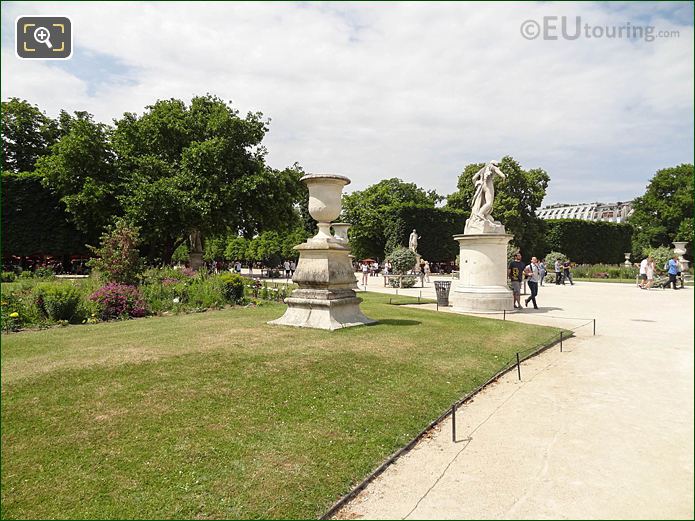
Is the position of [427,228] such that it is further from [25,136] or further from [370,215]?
[25,136]

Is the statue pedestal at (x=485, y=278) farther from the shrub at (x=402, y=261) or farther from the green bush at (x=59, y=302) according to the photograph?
the shrub at (x=402, y=261)

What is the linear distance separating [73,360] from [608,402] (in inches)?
262

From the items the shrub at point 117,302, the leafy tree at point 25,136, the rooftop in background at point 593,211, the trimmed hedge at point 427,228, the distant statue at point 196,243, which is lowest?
the shrub at point 117,302

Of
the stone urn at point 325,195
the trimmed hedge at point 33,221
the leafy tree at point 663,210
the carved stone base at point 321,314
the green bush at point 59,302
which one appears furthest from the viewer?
the leafy tree at point 663,210

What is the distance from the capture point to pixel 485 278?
14.2 meters

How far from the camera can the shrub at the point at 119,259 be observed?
13500mm

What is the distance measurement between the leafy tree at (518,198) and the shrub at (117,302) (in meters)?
38.2

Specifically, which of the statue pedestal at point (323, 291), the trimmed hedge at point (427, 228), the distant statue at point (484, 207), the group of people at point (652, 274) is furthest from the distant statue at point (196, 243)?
the group of people at point (652, 274)

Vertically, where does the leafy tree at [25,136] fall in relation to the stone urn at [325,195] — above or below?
above

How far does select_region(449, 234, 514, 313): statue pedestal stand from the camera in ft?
45.7

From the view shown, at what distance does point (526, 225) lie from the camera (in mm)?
46875

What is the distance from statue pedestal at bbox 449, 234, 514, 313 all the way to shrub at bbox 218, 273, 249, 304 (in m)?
6.70

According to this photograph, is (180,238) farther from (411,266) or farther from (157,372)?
(157,372)

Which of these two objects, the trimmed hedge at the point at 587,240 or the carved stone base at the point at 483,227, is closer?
the carved stone base at the point at 483,227
